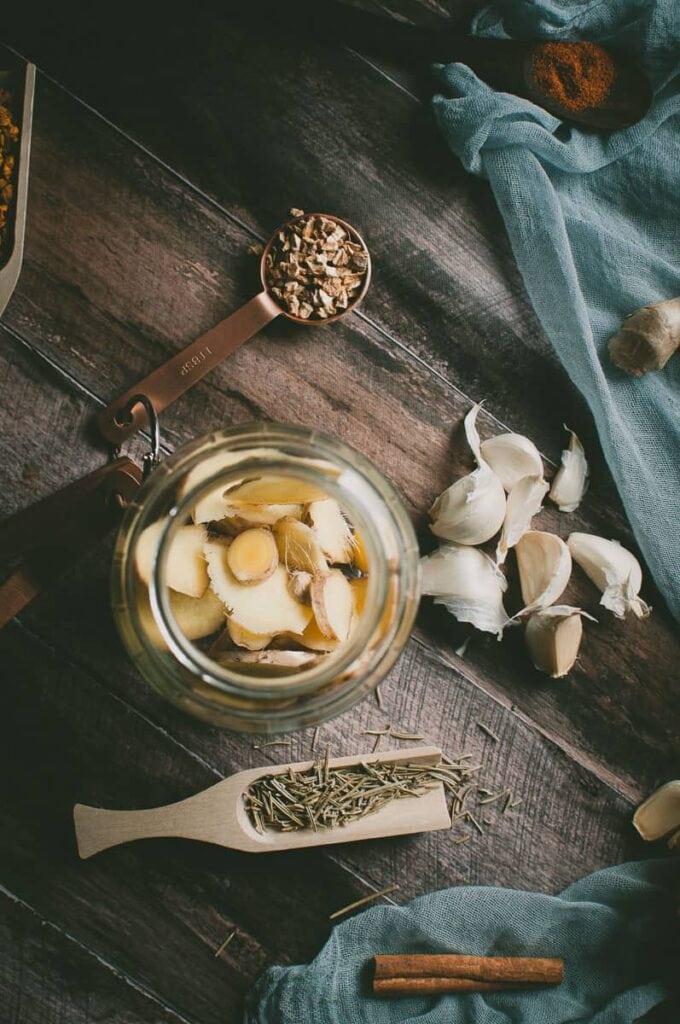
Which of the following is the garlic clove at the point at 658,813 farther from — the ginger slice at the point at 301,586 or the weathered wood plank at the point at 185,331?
the ginger slice at the point at 301,586

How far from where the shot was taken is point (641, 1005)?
928 millimetres

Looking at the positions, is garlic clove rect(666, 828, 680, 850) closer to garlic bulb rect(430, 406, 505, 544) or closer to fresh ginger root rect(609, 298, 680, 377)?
garlic bulb rect(430, 406, 505, 544)

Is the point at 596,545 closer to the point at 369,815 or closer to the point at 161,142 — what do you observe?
the point at 369,815

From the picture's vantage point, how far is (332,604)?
66cm

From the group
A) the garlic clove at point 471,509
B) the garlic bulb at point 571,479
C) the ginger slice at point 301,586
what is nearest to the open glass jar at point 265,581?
the ginger slice at point 301,586

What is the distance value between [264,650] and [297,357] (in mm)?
381

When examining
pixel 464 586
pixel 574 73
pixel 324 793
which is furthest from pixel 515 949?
pixel 574 73

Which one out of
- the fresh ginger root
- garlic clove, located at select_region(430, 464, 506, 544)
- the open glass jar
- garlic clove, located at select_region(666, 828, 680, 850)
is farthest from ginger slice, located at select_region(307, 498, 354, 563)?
A: garlic clove, located at select_region(666, 828, 680, 850)

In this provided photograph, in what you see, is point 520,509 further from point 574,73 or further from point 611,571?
point 574,73

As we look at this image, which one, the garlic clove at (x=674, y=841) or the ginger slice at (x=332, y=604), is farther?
the garlic clove at (x=674, y=841)

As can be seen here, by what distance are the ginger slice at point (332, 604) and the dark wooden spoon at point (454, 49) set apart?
0.61 meters

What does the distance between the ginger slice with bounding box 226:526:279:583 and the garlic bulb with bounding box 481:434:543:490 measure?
1.17 feet

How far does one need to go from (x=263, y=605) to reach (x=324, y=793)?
1.09 ft

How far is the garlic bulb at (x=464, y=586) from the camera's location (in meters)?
0.90
